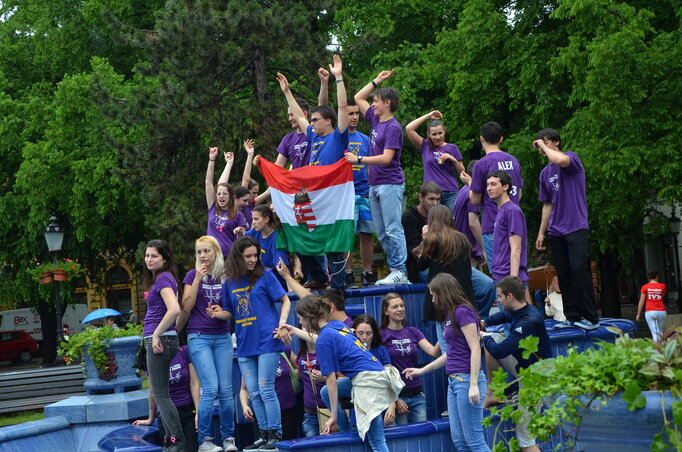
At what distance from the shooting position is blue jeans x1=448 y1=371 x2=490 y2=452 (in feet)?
22.3

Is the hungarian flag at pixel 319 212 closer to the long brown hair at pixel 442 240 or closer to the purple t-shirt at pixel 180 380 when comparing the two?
the purple t-shirt at pixel 180 380

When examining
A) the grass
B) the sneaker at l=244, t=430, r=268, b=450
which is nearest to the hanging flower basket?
the grass

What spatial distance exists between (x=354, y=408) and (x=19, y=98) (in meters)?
26.3

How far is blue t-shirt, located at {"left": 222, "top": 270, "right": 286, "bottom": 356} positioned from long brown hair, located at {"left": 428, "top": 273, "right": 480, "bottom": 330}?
1.71 meters

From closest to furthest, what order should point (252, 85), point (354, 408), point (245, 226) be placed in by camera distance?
point (354, 408), point (245, 226), point (252, 85)

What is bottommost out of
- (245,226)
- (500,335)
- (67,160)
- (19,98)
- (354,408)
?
(354,408)

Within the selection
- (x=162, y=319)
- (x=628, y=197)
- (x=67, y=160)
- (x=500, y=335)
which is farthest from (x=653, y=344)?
(x=67, y=160)

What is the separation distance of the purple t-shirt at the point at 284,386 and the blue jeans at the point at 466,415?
1979 mm

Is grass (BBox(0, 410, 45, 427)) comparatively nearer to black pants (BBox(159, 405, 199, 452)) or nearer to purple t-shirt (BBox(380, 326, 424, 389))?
black pants (BBox(159, 405, 199, 452))

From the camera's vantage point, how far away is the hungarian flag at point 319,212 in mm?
9570

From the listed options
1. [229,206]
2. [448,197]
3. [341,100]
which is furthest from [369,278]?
[341,100]

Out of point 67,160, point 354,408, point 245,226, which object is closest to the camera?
point 354,408

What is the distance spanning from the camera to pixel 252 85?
70.0 feet

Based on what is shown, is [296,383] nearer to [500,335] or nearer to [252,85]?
[500,335]
